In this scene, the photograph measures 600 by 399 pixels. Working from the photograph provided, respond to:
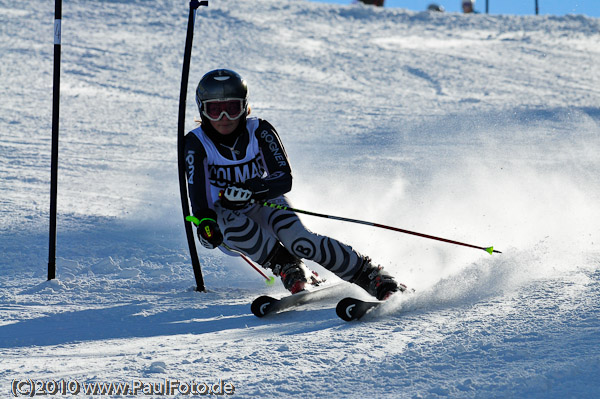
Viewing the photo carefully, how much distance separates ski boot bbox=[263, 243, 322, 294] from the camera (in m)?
4.05

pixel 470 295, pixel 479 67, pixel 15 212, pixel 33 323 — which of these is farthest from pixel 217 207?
pixel 479 67

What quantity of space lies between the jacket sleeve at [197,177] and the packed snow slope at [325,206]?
1.70 feet

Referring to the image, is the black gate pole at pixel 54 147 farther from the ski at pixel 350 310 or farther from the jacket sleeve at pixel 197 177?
the ski at pixel 350 310

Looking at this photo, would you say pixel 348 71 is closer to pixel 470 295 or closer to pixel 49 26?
pixel 49 26

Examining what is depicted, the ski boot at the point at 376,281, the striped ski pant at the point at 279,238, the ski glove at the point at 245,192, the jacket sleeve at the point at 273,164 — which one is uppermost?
the jacket sleeve at the point at 273,164

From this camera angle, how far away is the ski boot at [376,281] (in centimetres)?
372

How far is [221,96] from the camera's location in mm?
4043

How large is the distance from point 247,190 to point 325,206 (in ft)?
6.73

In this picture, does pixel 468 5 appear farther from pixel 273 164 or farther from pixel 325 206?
pixel 273 164

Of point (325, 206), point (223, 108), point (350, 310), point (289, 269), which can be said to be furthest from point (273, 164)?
point (325, 206)

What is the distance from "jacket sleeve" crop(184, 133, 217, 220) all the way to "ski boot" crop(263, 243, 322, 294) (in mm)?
441

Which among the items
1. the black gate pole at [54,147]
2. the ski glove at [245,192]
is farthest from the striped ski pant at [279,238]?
the black gate pole at [54,147]
